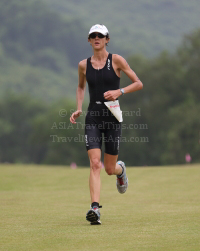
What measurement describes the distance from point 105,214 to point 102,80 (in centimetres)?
223

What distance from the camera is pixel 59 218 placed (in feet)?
32.2

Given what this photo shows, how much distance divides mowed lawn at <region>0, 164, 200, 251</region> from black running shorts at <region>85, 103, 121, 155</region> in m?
1.20

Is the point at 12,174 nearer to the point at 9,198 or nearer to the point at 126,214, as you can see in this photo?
the point at 9,198

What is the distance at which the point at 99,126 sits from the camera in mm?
9906

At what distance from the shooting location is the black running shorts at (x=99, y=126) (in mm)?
9750

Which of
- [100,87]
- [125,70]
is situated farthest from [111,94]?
[125,70]

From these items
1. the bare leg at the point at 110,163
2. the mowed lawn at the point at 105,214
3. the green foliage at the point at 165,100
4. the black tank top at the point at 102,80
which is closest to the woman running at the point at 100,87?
the black tank top at the point at 102,80

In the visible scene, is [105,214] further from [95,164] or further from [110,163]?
[95,164]

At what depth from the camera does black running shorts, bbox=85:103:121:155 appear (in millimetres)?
9750

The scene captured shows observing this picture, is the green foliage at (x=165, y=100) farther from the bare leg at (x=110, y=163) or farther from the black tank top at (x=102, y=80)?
the black tank top at (x=102, y=80)

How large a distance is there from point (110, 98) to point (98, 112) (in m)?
0.43

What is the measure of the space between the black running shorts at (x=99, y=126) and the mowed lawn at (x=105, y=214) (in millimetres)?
1200

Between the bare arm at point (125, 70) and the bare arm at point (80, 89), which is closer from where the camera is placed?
the bare arm at point (125, 70)

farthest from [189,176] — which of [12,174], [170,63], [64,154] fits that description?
[64,154]
